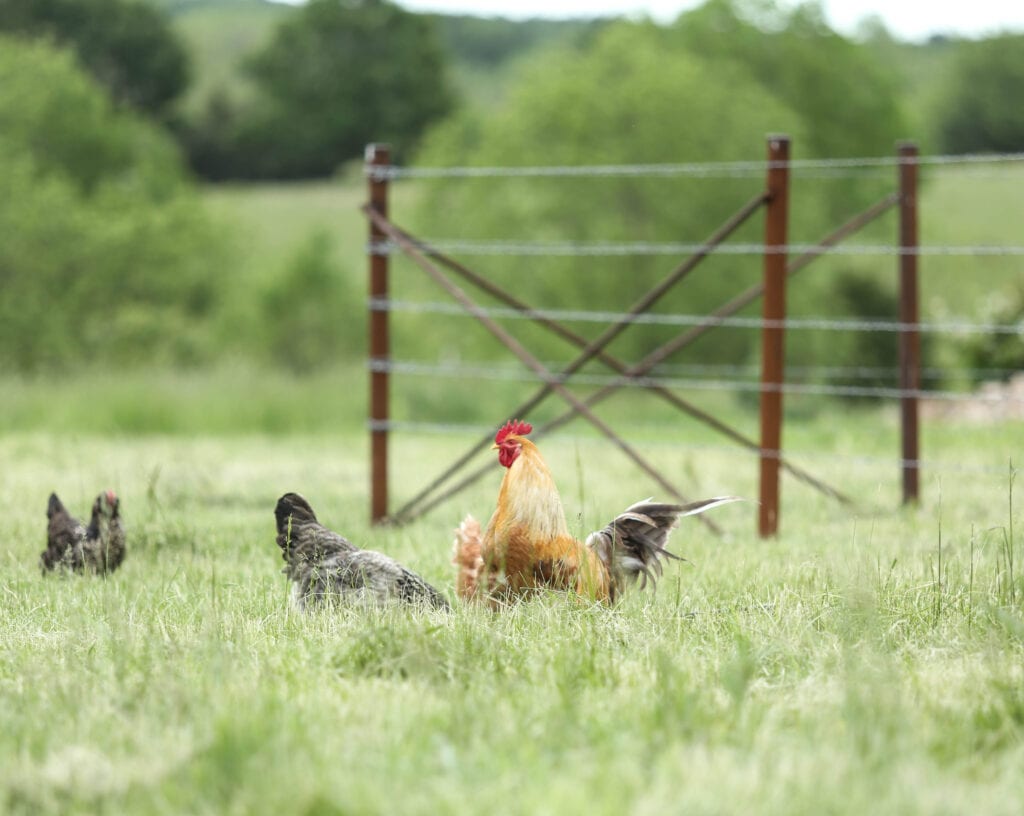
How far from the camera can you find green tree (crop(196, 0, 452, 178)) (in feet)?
197

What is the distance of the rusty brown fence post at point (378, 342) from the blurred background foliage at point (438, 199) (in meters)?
12.0

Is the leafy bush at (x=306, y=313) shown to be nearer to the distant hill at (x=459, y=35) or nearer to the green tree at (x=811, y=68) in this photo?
the green tree at (x=811, y=68)

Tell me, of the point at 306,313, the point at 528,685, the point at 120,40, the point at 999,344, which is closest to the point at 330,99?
the point at 120,40

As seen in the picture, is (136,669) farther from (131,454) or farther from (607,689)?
(131,454)

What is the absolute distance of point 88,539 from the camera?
6531 mm

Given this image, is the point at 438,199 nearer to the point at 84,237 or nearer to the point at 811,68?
the point at 84,237

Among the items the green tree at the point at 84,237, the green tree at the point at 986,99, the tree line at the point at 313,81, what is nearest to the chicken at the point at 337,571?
the green tree at the point at 84,237

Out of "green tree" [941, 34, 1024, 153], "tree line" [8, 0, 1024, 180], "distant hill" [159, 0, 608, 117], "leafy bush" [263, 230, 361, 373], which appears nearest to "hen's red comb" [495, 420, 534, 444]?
"leafy bush" [263, 230, 361, 373]

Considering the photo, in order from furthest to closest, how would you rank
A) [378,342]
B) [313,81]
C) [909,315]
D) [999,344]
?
[313,81], [999,344], [909,315], [378,342]

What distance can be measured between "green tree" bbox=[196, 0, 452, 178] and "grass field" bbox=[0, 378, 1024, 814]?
54.0 m

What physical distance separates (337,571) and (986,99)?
64.8m

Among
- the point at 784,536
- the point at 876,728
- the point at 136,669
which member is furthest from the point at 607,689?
the point at 784,536

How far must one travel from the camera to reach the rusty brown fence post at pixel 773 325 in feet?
25.5

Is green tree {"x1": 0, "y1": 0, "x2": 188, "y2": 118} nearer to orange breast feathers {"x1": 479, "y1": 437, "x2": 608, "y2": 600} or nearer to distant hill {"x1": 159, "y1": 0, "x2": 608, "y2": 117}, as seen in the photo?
distant hill {"x1": 159, "y1": 0, "x2": 608, "y2": 117}
